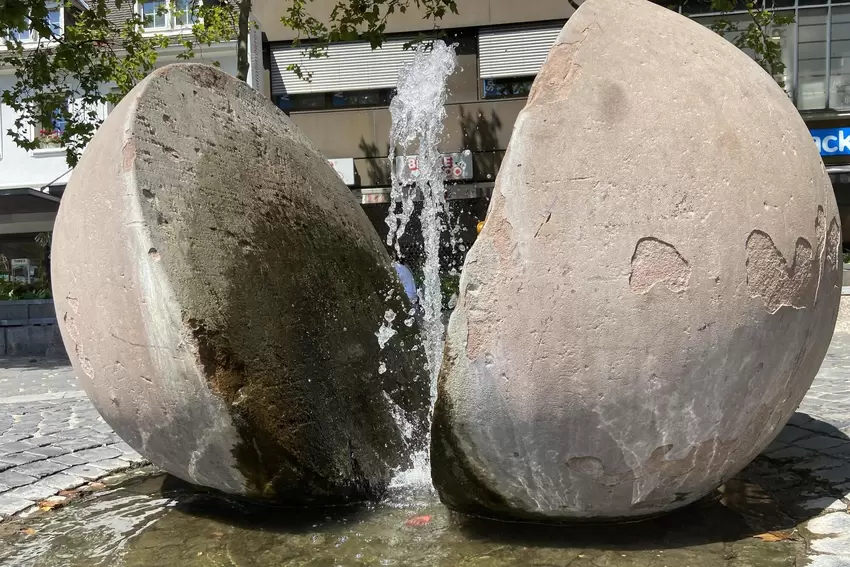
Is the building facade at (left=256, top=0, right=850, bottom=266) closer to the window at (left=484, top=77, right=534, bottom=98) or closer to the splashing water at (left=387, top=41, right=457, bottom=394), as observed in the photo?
the window at (left=484, top=77, right=534, bottom=98)

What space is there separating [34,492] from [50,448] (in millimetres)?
994

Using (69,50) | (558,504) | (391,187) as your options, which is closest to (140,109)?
(558,504)

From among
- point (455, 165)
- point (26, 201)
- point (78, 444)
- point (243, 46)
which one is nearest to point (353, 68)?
point (455, 165)

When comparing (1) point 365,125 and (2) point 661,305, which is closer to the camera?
(2) point 661,305

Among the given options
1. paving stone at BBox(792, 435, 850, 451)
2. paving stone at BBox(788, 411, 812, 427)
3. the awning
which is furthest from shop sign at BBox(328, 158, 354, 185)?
paving stone at BBox(792, 435, 850, 451)

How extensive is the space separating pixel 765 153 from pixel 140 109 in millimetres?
2469

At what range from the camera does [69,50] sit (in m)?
10.4

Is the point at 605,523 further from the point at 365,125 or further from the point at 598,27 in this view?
the point at 365,125

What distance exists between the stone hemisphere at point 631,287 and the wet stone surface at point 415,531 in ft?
0.64

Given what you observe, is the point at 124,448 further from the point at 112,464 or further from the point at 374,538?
the point at 374,538

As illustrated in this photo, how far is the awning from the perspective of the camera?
39.3ft

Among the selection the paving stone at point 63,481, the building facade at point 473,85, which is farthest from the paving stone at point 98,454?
the building facade at point 473,85

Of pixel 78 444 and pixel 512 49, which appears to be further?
pixel 512 49

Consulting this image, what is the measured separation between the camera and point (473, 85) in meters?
17.5
